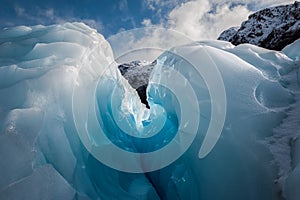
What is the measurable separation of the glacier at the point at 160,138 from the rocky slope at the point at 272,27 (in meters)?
23.1

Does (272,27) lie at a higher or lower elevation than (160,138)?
lower

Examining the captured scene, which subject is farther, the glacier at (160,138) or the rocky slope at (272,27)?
the rocky slope at (272,27)

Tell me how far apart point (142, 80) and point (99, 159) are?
34446 millimetres

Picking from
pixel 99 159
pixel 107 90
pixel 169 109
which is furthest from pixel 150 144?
pixel 99 159

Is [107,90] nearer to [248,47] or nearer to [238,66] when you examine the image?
[238,66]

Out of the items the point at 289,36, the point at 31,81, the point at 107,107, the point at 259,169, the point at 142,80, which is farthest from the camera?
the point at 142,80

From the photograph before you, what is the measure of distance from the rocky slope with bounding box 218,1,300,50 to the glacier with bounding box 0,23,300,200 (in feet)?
75.6

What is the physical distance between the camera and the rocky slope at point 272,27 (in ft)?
82.3

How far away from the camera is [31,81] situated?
3.25 metres

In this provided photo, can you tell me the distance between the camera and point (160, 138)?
4.82 metres

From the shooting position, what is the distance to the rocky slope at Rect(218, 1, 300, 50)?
2507cm

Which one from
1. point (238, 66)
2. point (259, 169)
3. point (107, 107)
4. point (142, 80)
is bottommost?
point (142, 80)

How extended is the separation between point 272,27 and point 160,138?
101 feet

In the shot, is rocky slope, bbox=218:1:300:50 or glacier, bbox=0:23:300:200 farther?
rocky slope, bbox=218:1:300:50
